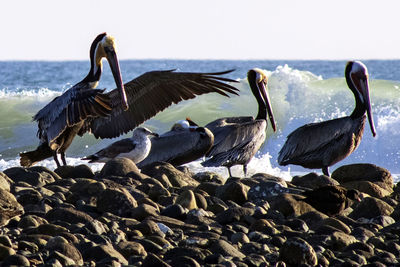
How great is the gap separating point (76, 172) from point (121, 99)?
0.82m

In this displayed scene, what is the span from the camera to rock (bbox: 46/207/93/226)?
4684mm

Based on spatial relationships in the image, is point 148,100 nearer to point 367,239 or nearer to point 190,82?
point 190,82

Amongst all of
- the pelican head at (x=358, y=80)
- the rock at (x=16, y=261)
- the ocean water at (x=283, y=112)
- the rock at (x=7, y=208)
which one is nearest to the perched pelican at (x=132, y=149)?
the pelican head at (x=358, y=80)

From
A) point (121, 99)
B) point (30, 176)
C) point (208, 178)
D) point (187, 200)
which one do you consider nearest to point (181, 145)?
point (208, 178)

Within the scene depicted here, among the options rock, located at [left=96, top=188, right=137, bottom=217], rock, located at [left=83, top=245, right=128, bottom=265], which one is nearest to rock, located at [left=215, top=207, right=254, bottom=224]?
rock, located at [left=96, top=188, right=137, bottom=217]

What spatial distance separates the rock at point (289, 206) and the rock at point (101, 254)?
175 cm

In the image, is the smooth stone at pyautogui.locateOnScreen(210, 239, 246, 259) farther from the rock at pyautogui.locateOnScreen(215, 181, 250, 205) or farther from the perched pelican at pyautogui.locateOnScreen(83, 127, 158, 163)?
the perched pelican at pyautogui.locateOnScreen(83, 127, 158, 163)

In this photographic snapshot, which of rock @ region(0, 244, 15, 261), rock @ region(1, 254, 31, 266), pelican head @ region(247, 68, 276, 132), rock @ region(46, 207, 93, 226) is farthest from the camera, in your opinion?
pelican head @ region(247, 68, 276, 132)

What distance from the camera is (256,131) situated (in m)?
8.51

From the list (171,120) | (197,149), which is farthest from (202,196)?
(171,120)

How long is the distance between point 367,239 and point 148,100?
12.0 feet

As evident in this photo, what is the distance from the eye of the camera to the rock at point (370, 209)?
5.48 m

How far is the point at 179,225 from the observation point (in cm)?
479

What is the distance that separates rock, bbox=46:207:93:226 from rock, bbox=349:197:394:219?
6.39ft
